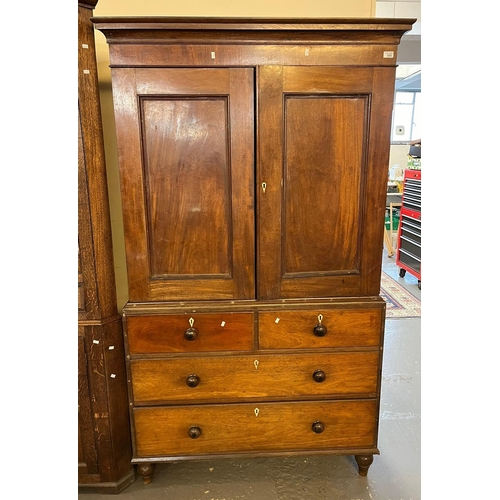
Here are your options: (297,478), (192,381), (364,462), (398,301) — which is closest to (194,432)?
(192,381)

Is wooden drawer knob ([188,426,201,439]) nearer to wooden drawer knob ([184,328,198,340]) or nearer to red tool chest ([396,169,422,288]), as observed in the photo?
wooden drawer knob ([184,328,198,340])

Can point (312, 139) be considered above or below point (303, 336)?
above

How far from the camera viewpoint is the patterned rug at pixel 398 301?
11.2 ft

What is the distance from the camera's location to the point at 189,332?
1460 millimetres


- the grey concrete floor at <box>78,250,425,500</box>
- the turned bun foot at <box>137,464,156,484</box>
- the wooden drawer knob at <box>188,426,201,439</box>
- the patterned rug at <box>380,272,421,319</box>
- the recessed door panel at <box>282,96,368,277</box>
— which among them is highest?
the recessed door panel at <box>282,96,368,277</box>

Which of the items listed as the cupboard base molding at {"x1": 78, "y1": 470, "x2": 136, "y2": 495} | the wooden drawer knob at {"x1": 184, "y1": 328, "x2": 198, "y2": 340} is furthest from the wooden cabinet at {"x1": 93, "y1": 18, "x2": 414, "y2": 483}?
the cupboard base molding at {"x1": 78, "y1": 470, "x2": 136, "y2": 495}

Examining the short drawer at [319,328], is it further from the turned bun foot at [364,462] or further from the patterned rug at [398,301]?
the patterned rug at [398,301]

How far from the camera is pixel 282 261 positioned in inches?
58.2

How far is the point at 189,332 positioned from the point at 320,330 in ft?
1.77

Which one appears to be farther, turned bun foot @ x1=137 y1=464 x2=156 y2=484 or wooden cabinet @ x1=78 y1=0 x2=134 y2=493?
turned bun foot @ x1=137 y1=464 x2=156 y2=484

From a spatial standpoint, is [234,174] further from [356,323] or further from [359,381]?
[359,381]

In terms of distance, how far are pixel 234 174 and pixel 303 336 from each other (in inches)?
28.7

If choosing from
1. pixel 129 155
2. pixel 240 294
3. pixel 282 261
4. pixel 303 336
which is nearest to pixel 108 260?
pixel 129 155

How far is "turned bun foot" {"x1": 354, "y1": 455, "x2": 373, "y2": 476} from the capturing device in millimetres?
1664
